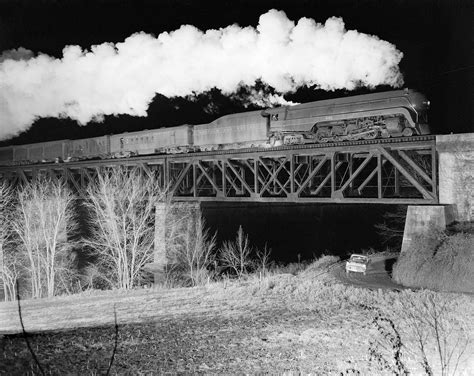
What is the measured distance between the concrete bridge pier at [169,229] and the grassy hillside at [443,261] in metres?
13.4

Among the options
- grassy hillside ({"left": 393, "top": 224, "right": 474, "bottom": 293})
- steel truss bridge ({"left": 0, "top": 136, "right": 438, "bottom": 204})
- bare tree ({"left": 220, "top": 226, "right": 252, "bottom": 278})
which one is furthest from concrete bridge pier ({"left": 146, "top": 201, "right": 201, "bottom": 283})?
grassy hillside ({"left": 393, "top": 224, "right": 474, "bottom": 293})

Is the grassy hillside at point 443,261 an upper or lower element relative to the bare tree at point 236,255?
upper

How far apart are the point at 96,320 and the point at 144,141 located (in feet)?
65.8

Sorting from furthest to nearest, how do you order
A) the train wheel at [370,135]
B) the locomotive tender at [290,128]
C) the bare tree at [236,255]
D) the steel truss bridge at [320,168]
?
the bare tree at [236,255] < the train wheel at [370,135] < the locomotive tender at [290,128] < the steel truss bridge at [320,168]

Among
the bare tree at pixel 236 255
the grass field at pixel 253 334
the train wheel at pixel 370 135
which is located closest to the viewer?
the grass field at pixel 253 334

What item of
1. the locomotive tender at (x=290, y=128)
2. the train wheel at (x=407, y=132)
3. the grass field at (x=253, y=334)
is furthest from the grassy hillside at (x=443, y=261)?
the locomotive tender at (x=290, y=128)

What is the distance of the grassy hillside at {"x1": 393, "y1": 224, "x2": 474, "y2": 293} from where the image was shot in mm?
16406

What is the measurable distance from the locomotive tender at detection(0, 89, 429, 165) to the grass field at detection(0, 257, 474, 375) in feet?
24.9

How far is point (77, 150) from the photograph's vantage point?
1494 inches

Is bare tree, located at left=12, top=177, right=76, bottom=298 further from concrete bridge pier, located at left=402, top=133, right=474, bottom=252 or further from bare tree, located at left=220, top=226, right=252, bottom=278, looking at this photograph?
concrete bridge pier, located at left=402, top=133, right=474, bottom=252

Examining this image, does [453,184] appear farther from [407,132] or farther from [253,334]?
[253,334]

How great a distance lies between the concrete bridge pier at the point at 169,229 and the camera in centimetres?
2705

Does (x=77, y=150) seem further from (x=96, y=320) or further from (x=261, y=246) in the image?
(x=96, y=320)

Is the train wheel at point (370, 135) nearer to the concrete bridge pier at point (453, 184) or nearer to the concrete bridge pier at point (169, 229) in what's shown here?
the concrete bridge pier at point (453, 184)
